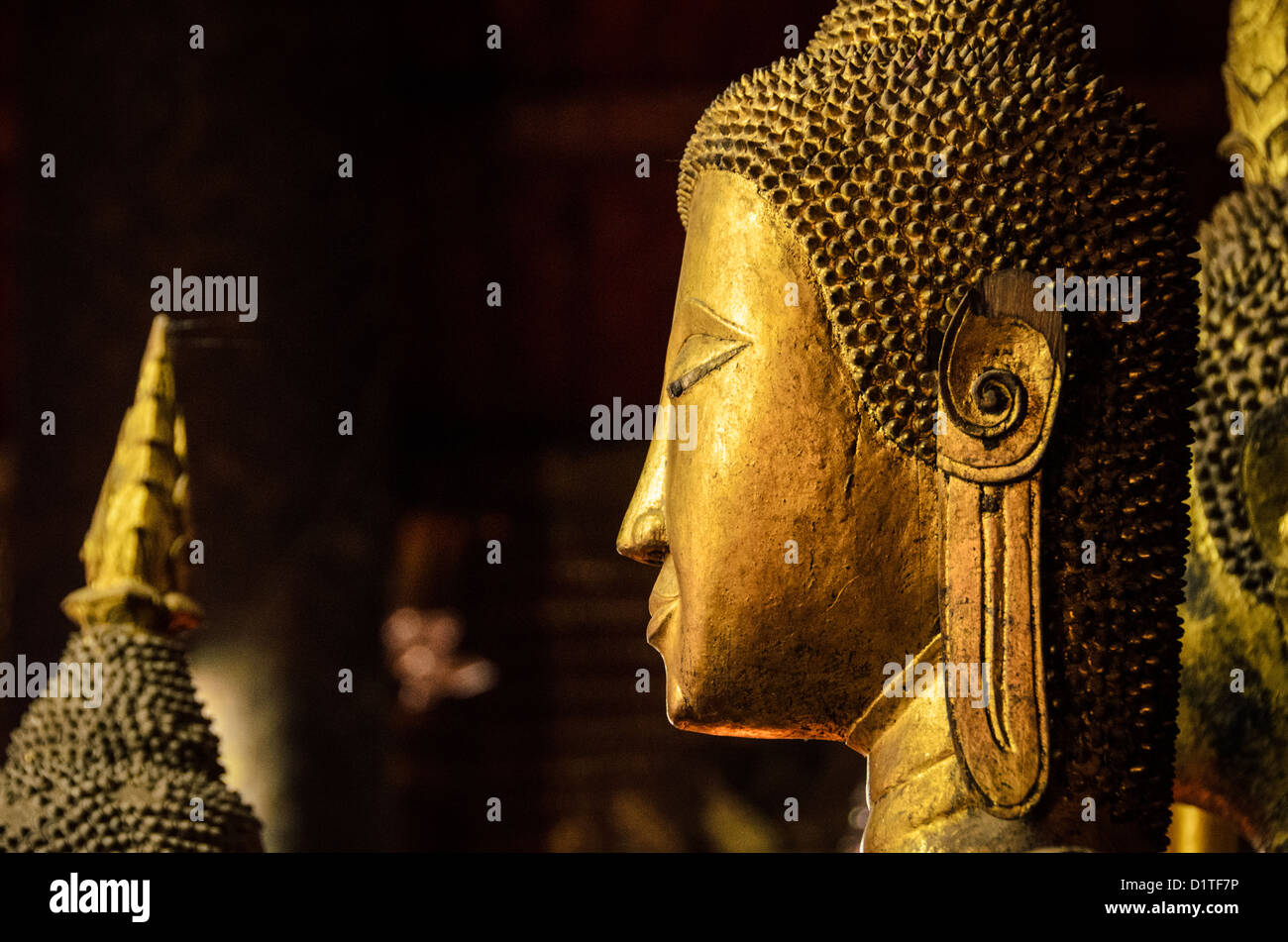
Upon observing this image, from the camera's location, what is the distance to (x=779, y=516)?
2076 mm

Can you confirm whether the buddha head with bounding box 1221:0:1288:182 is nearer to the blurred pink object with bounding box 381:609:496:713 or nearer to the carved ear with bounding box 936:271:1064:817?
the carved ear with bounding box 936:271:1064:817

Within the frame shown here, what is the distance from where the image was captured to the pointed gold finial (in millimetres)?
2627

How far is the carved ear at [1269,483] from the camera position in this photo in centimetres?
273

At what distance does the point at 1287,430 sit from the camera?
107 inches

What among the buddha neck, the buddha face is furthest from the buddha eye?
the buddha neck

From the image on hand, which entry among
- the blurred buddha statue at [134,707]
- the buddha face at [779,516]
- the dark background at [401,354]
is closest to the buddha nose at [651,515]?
the buddha face at [779,516]

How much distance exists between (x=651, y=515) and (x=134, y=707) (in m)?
0.98

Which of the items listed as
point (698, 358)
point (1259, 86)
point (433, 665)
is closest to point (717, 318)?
point (698, 358)

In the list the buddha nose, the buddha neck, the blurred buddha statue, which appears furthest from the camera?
the blurred buddha statue

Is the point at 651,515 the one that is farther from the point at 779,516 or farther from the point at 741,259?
the point at 741,259

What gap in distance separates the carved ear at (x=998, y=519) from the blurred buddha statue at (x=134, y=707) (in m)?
1.30

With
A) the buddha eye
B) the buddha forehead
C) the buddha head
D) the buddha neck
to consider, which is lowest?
the buddha neck

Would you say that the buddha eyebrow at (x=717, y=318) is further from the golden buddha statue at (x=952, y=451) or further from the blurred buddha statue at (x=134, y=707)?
the blurred buddha statue at (x=134, y=707)

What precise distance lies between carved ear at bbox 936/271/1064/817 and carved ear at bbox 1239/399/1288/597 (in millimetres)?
950
